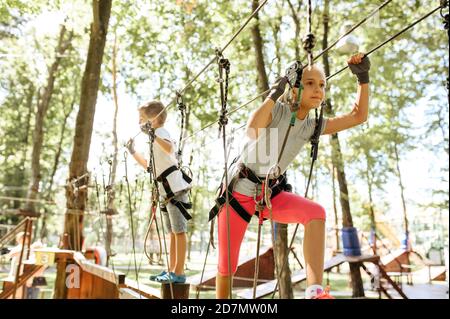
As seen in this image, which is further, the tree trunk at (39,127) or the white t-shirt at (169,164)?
the tree trunk at (39,127)

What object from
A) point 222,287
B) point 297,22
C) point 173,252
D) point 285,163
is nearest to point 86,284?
point 173,252

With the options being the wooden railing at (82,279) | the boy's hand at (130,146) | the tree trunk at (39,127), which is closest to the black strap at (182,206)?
the boy's hand at (130,146)

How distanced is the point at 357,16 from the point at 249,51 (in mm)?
3015

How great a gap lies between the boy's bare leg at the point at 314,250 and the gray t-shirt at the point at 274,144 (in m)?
0.30

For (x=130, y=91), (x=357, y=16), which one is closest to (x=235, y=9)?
(x=357, y=16)

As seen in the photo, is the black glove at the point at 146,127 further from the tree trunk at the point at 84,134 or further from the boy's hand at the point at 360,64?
the tree trunk at the point at 84,134

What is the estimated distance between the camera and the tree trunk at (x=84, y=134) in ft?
21.6

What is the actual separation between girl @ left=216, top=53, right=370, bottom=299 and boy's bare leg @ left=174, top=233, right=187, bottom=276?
100 cm

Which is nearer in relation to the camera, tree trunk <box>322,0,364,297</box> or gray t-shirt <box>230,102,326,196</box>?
gray t-shirt <box>230,102,326,196</box>

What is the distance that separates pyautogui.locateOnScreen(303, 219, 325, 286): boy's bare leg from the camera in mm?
1837

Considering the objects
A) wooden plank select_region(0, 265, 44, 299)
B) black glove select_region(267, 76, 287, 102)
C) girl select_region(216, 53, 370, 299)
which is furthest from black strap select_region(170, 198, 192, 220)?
wooden plank select_region(0, 265, 44, 299)

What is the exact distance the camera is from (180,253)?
3098 mm

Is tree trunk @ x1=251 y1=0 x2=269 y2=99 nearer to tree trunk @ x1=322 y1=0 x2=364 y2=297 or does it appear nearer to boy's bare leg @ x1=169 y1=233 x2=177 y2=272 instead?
tree trunk @ x1=322 y1=0 x2=364 y2=297

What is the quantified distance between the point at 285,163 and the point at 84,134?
5.41 metres
